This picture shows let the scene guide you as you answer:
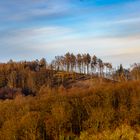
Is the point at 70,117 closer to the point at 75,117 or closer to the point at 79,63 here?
the point at 75,117

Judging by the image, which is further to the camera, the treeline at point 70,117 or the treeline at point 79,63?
the treeline at point 79,63

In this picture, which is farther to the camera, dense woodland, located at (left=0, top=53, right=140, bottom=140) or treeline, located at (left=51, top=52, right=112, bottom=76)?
treeline, located at (left=51, top=52, right=112, bottom=76)

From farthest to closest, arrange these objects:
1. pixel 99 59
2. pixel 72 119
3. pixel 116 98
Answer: pixel 99 59 → pixel 116 98 → pixel 72 119

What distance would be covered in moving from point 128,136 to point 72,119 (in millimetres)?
25075

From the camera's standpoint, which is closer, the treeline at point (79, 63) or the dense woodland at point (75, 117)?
the dense woodland at point (75, 117)

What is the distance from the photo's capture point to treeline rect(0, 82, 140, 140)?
58481 mm

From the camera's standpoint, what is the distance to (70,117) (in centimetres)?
6812

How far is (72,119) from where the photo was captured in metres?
69.3

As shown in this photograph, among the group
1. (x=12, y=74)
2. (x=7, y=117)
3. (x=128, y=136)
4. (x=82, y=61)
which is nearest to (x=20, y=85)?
(x=12, y=74)

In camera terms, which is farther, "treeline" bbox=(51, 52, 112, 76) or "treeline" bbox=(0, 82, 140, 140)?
"treeline" bbox=(51, 52, 112, 76)

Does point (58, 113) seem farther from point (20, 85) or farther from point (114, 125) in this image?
point (20, 85)

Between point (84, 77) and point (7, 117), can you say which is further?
point (84, 77)

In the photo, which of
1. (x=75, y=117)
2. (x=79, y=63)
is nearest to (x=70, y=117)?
(x=75, y=117)

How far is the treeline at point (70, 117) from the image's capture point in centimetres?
5848
